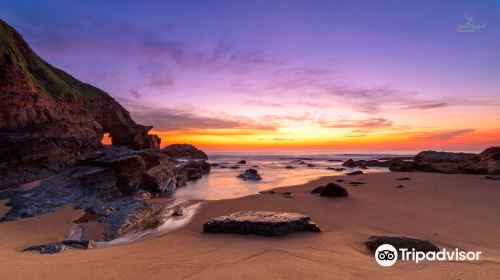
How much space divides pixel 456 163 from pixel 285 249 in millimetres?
29784

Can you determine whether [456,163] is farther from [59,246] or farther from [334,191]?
[59,246]

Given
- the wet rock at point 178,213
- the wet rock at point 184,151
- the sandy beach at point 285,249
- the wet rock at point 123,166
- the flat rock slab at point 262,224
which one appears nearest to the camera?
the sandy beach at point 285,249

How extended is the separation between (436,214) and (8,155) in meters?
16.6

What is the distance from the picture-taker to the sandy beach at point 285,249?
3.95 meters

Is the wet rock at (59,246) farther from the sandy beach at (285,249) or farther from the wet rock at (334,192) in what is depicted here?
the wet rock at (334,192)

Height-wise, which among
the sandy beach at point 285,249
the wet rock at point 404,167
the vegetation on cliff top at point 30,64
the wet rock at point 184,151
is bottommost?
the sandy beach at point 285,249

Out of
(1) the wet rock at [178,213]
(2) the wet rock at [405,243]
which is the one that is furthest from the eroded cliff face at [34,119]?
(2) the wet rock at [405,243]

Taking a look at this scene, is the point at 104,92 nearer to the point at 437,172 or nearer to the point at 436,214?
the point at 436,214

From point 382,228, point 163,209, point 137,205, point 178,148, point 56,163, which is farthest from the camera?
point 178,148

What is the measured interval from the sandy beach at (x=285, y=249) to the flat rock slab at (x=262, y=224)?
21 cm

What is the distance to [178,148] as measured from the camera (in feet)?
138

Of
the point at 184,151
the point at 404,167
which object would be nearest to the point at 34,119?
the point at 184,151

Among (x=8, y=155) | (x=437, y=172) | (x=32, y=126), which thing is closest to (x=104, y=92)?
(x=32, y=126)

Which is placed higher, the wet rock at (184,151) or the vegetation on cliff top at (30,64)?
the vegetation on cliff top at (30,64)
